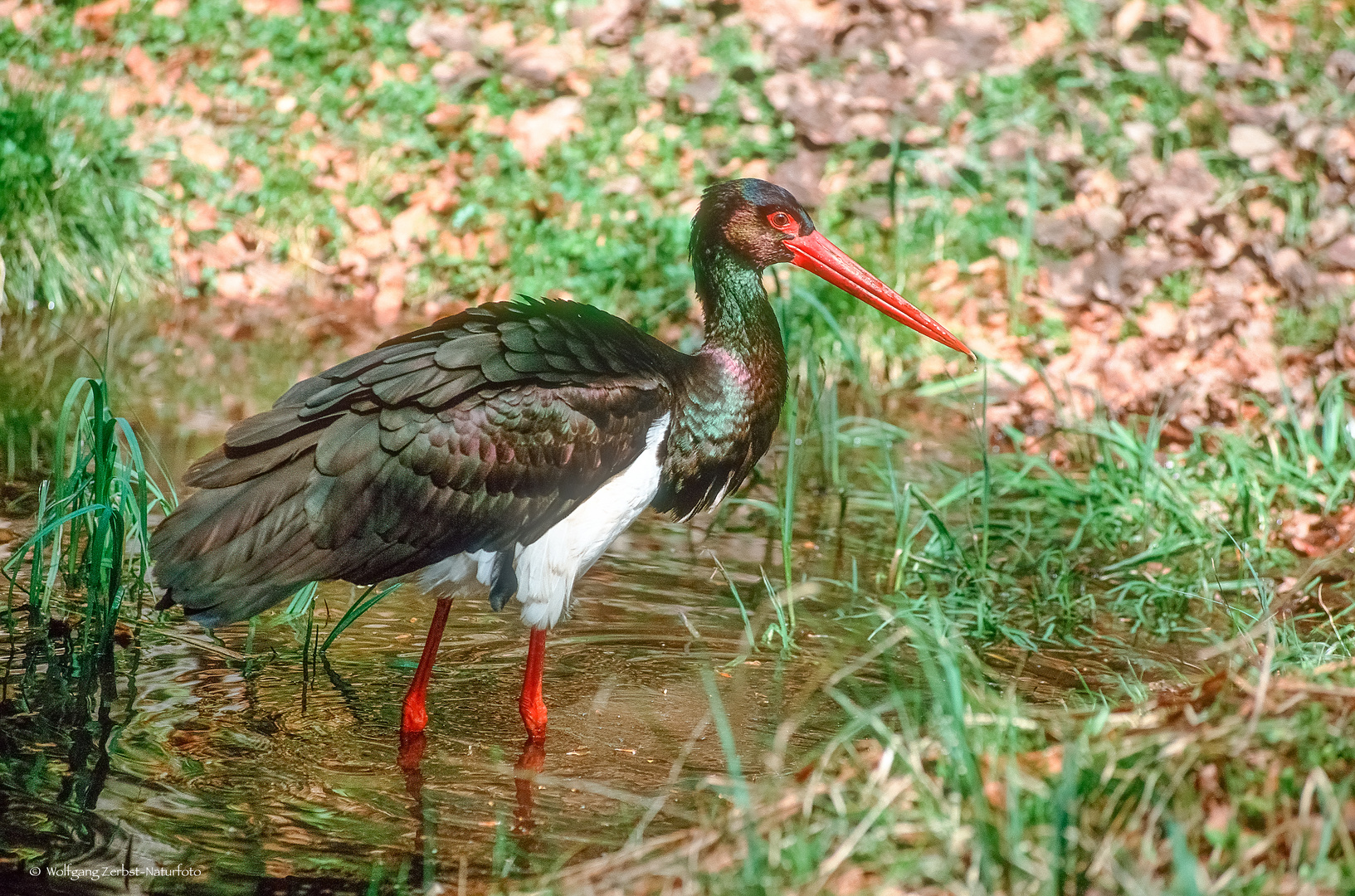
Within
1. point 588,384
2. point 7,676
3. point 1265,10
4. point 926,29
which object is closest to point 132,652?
point 7,676

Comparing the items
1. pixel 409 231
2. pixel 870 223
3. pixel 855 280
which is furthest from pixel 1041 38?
pixel 855 280

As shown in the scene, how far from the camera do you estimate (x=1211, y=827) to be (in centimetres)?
240

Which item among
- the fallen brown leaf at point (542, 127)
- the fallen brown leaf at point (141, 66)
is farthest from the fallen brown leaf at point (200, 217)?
the fallen brown leaf at point (542, 127)

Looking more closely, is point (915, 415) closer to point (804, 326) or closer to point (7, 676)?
point (804, 326)

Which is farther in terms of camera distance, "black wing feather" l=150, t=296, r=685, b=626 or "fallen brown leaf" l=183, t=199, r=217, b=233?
"fallen brown leaf" l=183, t=199, r=217, b=233

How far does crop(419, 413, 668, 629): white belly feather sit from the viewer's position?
3891 mm

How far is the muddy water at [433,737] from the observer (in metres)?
3.12

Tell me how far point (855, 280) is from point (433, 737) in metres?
1.73

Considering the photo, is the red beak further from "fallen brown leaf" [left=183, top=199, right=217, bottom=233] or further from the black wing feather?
"fallen brown leaf" [left=183, top=199, right=217, bottom=233]

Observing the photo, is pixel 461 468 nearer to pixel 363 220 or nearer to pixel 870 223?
pixel 870 223

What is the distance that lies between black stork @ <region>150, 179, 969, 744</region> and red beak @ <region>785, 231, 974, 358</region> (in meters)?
0.57

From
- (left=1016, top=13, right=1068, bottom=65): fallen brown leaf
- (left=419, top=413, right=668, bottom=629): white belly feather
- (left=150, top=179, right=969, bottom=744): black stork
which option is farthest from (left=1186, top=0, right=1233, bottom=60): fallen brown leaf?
(left=419, top=413, right=668, bottom=629): white belly feather

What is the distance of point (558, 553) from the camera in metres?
3.91

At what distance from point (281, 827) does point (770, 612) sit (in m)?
1.83
